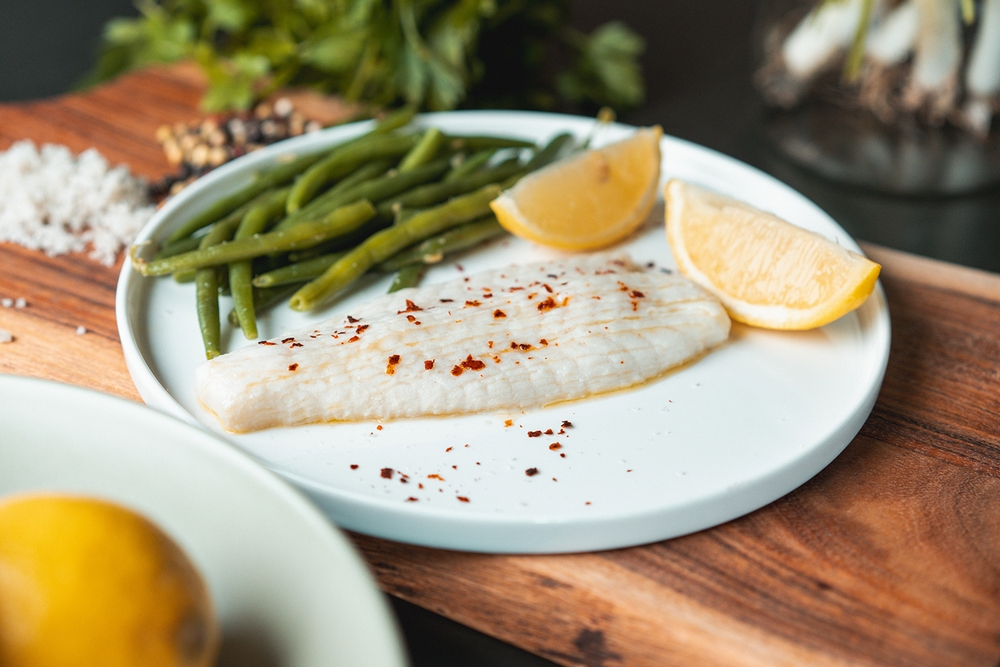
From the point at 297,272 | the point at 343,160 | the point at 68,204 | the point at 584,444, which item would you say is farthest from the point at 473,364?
the point at 68,204

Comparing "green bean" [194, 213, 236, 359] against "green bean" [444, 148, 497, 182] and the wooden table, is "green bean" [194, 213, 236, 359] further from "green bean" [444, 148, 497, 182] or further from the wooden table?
"green bean" [444, 148, 497, 182]

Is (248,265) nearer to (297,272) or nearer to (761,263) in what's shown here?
(297,272)

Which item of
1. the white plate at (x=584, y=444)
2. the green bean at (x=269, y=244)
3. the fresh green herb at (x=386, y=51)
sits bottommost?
the white plate at (x=584, y=444)

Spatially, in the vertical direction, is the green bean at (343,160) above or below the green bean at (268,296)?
above

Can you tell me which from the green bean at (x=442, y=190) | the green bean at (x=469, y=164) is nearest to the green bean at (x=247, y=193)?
the green bean at (x=442, y=190)

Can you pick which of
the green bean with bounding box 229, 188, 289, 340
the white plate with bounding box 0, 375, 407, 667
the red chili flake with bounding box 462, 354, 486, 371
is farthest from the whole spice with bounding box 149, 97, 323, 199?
the white plate with bounding box 0, 375, 407, 667

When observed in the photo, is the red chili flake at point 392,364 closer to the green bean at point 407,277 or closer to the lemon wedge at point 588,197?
the green bean at point 407,277
